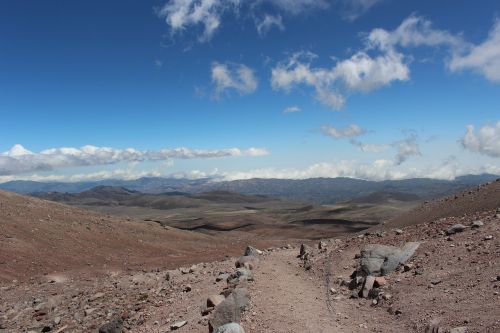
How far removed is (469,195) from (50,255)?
28957mm

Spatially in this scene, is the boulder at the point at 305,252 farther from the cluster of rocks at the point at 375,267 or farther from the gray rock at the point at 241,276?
the gray rock at the point at 241,276

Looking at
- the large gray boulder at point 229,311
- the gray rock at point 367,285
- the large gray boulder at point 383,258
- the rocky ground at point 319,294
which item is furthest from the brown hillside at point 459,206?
the large gray boulder at point 229,311

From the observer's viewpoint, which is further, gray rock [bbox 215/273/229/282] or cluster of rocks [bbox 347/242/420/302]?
gray rock [bbox 215/273/229/282]

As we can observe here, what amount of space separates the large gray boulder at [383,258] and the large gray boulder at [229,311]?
595cm

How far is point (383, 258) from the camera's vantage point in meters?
18.3

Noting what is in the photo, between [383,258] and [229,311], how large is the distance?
7.82 m

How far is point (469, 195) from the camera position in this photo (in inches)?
1081

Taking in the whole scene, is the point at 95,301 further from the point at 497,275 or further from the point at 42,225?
the point at 42,225

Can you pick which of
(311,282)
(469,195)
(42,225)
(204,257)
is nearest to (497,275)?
(311,282)

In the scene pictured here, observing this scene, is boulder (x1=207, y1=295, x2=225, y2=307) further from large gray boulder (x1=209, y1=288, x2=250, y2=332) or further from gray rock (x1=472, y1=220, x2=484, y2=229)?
gray rock (x1=472, y1=220, x2=484, y2=229)

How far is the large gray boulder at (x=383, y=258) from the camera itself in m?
17.6

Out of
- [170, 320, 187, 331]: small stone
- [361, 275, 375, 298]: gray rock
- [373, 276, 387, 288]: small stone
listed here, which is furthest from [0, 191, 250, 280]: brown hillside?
[373, 276, 387, 288]: small stone

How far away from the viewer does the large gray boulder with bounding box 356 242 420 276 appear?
17.6 meters

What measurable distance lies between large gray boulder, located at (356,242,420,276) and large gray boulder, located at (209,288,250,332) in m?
5.95
